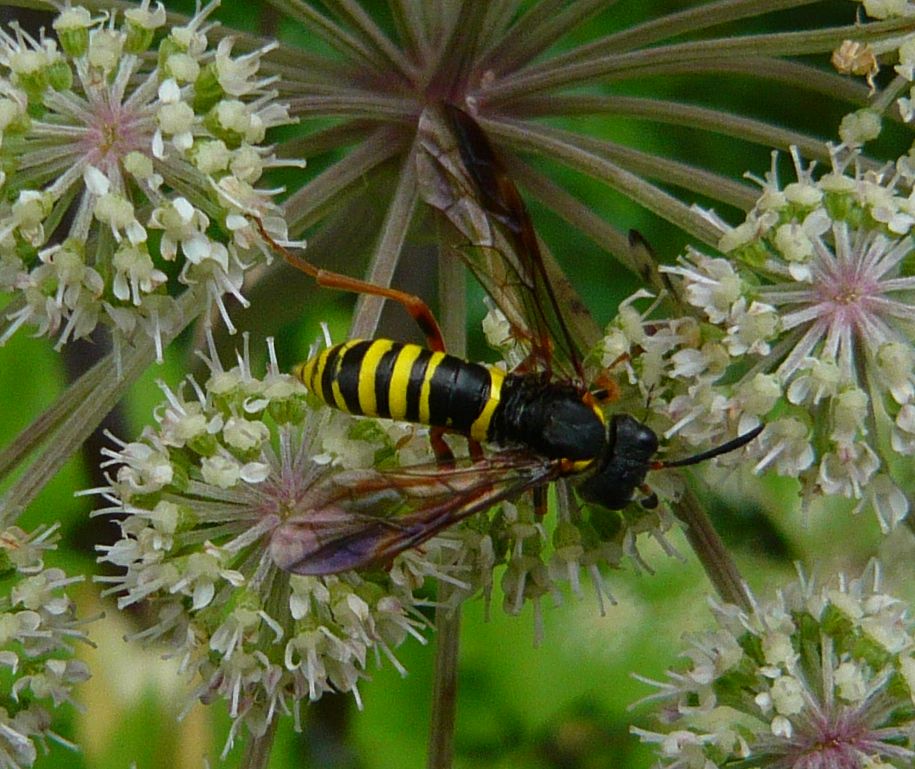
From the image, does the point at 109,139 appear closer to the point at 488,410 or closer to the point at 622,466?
the point at 488,410

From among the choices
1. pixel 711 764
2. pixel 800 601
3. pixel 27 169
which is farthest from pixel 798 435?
pixel 27 169

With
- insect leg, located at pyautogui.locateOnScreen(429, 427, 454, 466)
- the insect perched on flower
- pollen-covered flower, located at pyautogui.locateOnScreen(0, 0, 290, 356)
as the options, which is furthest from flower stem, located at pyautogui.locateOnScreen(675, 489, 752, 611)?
pollen-covered flower, located at pyautogui.locateOnScreen(0, 0, 290, 356)

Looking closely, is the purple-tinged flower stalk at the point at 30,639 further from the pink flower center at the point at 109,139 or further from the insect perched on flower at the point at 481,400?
the pink flower center at the point at 109,139

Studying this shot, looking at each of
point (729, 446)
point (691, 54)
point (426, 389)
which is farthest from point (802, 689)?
point (691, 54)

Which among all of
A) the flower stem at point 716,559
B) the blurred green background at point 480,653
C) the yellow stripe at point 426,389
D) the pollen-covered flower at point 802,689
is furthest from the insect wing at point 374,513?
the blurred green background at point 480,653

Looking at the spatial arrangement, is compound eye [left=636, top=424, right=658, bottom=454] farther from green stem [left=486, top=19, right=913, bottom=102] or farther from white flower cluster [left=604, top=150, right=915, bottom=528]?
green stem [left=486, top=19, right=913, bottom=102]
